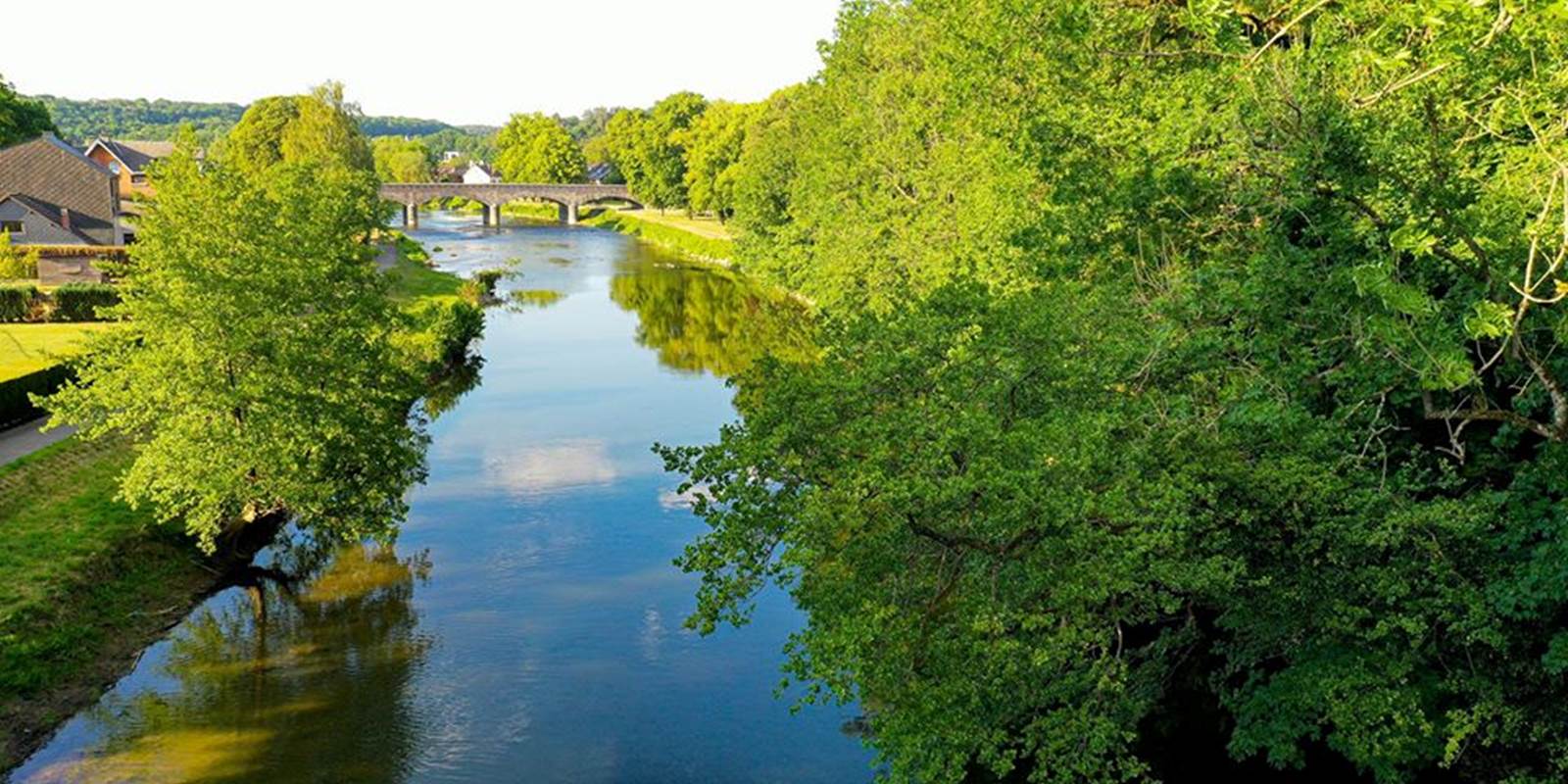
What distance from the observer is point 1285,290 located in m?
15.9

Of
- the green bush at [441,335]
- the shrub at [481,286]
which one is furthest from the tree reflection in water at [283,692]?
the shrub at [481,286]

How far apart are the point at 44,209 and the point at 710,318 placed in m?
40.0

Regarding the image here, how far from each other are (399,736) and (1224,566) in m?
14.7

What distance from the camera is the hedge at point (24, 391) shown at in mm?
33666

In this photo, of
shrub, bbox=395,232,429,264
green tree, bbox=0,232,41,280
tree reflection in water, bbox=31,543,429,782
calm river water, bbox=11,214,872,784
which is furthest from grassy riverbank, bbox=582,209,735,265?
tree reflection in water, bbox=31,543,429,782

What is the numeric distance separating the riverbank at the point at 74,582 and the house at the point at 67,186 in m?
45.9

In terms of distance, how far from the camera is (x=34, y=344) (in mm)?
44562

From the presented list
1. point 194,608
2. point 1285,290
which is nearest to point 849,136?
point 194,608

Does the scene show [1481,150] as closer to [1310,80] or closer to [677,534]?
[1310,80]

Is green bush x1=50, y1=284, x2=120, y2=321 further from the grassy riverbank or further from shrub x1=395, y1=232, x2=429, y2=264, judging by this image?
the grassy riverbank

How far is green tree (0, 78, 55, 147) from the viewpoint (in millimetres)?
92562

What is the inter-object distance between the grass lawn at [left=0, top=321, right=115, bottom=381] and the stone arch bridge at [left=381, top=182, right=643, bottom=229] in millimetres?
81628

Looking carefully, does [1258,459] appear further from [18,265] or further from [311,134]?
[311,134]

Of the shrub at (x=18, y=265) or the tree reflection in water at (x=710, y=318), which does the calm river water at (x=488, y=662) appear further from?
the shrub at (x=18, y=265)
